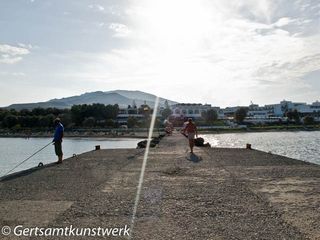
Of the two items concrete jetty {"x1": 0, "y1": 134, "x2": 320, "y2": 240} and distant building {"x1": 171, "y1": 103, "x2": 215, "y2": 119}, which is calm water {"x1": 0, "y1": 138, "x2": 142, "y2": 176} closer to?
concrete jetty {"x1": 0, "y1": 134, "x2": 320, "y2": 240}

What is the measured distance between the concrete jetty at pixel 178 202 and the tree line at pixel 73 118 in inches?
5137

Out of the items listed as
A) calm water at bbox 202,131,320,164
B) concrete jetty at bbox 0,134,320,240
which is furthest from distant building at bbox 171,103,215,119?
concrete jetty at bbox 0,134,320,240

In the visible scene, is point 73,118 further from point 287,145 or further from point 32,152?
point 287,145

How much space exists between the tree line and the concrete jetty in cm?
13049

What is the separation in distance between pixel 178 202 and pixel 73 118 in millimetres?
140401

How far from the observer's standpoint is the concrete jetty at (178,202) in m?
5.88

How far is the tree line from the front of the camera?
14350 centimetres

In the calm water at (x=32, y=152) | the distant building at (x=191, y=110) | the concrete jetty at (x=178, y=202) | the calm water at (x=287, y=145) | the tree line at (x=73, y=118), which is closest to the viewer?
the concrete jetty at (x=178, y=202)

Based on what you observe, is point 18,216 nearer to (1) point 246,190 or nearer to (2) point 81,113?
(1) point 246,190

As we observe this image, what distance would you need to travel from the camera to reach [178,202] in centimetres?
759

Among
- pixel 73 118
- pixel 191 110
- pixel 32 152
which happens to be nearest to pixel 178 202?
pixel 32 152

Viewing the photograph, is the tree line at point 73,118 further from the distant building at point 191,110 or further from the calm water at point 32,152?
the calm water at point 32,152

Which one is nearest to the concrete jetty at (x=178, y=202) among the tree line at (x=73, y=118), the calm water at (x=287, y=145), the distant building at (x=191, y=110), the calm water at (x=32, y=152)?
the calm water at (x=32, y=152)

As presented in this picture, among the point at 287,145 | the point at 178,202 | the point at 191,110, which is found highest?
the point at 191,110
